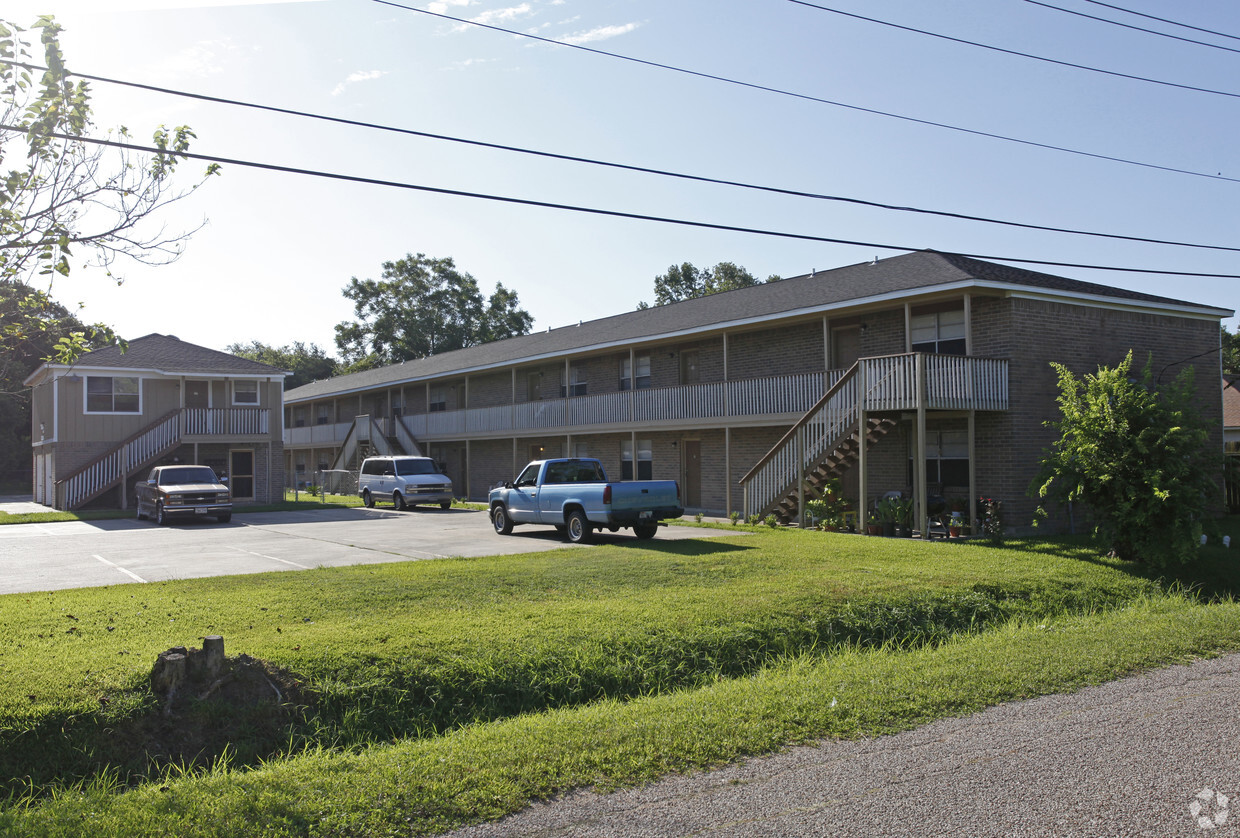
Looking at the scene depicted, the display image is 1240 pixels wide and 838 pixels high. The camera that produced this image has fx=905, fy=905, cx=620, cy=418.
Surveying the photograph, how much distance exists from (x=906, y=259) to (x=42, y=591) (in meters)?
20.0

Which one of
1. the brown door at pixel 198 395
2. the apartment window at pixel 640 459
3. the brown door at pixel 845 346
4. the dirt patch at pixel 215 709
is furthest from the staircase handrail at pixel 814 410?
the brown door at pixel 198 395


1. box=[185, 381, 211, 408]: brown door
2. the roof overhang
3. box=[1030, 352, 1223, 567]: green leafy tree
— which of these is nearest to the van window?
the roof overhang

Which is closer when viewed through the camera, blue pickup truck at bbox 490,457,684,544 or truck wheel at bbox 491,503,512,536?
blue pickup truck at bbox 490,457,684,544

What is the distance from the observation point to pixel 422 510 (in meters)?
30.4

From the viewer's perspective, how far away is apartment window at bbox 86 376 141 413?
31.1 meters

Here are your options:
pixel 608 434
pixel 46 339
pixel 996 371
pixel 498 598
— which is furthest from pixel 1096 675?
pixel 608 434

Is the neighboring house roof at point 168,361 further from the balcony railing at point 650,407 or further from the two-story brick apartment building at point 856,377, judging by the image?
the two-story brick apartment building at point 856,377

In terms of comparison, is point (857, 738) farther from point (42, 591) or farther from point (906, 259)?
point (906, 259)

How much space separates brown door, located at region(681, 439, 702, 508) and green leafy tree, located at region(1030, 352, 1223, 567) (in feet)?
39.9

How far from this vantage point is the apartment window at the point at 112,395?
31125 mm

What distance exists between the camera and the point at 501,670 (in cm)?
820

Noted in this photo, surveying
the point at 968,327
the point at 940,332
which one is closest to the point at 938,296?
the point at 968,327

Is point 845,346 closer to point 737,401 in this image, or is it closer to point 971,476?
point 737,401

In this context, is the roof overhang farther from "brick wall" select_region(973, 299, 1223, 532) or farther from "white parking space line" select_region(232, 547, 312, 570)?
"white parking space line" select_region(232, 547, 312, 570)
